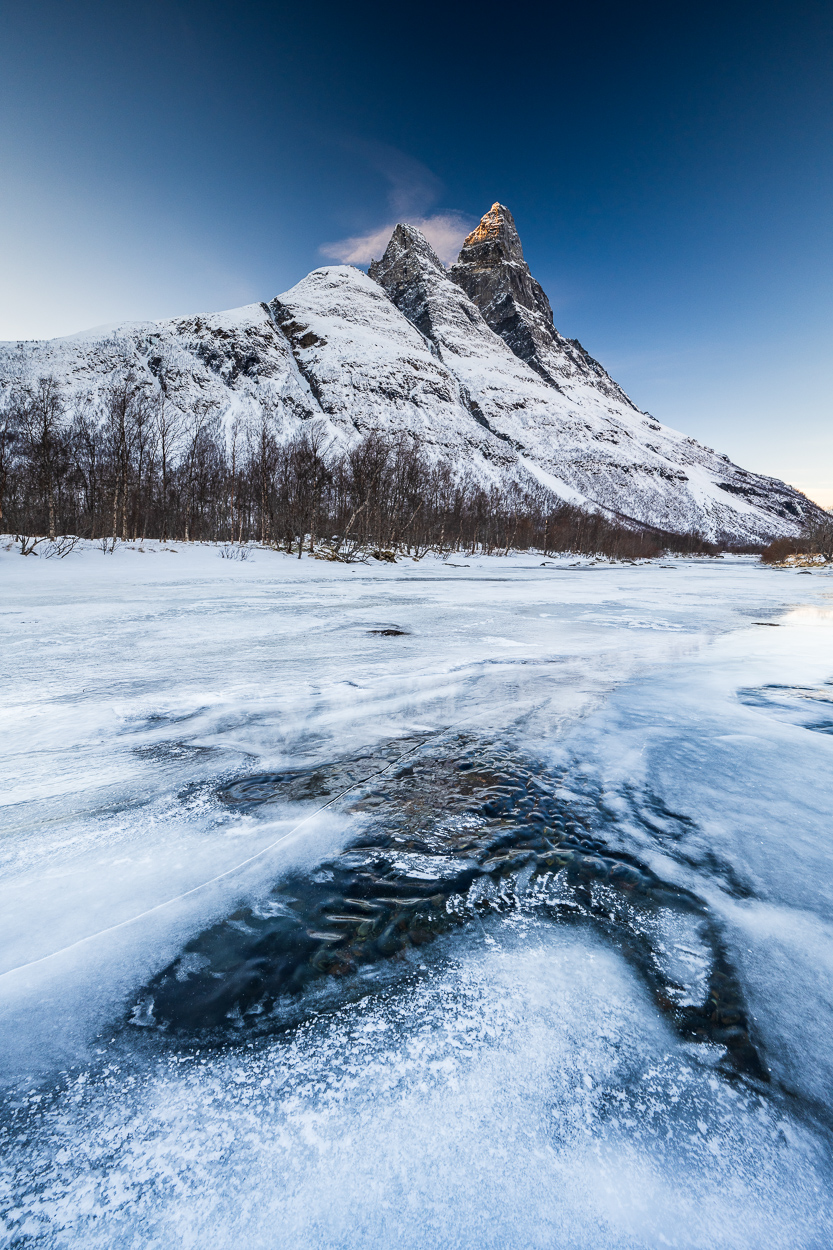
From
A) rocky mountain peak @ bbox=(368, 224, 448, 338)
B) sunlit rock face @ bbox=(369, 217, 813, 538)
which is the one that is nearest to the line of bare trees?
sunlit rock face @ bbox=(369, 217, 813, 538)

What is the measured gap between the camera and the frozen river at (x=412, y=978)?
0.92m

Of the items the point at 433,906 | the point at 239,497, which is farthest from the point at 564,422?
the point at 433,906

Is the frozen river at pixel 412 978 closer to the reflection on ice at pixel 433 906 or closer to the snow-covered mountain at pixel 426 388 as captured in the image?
the reflection on ice at pixel 433 906

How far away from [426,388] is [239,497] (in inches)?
3504

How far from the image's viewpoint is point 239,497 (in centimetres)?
4669

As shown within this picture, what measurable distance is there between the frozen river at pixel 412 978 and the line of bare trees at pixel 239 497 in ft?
75.7

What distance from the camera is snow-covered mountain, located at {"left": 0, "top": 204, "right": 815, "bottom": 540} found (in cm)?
10525

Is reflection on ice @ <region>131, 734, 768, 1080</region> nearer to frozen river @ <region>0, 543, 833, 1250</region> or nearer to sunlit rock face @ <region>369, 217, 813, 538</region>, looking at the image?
frozen river @ <region>0, 543, 833, 1250</region>

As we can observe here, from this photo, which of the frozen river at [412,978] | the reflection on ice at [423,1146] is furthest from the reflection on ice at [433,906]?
the reflection on ice at [423,1146]

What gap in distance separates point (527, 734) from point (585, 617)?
641 centimetres

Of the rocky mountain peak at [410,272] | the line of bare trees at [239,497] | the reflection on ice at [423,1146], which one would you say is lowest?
the reflection on ice at [423,1146]

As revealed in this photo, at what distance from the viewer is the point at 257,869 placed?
1882 mm

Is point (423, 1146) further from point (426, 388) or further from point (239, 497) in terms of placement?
point (426, 388)

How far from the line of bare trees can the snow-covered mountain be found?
19274 mm
